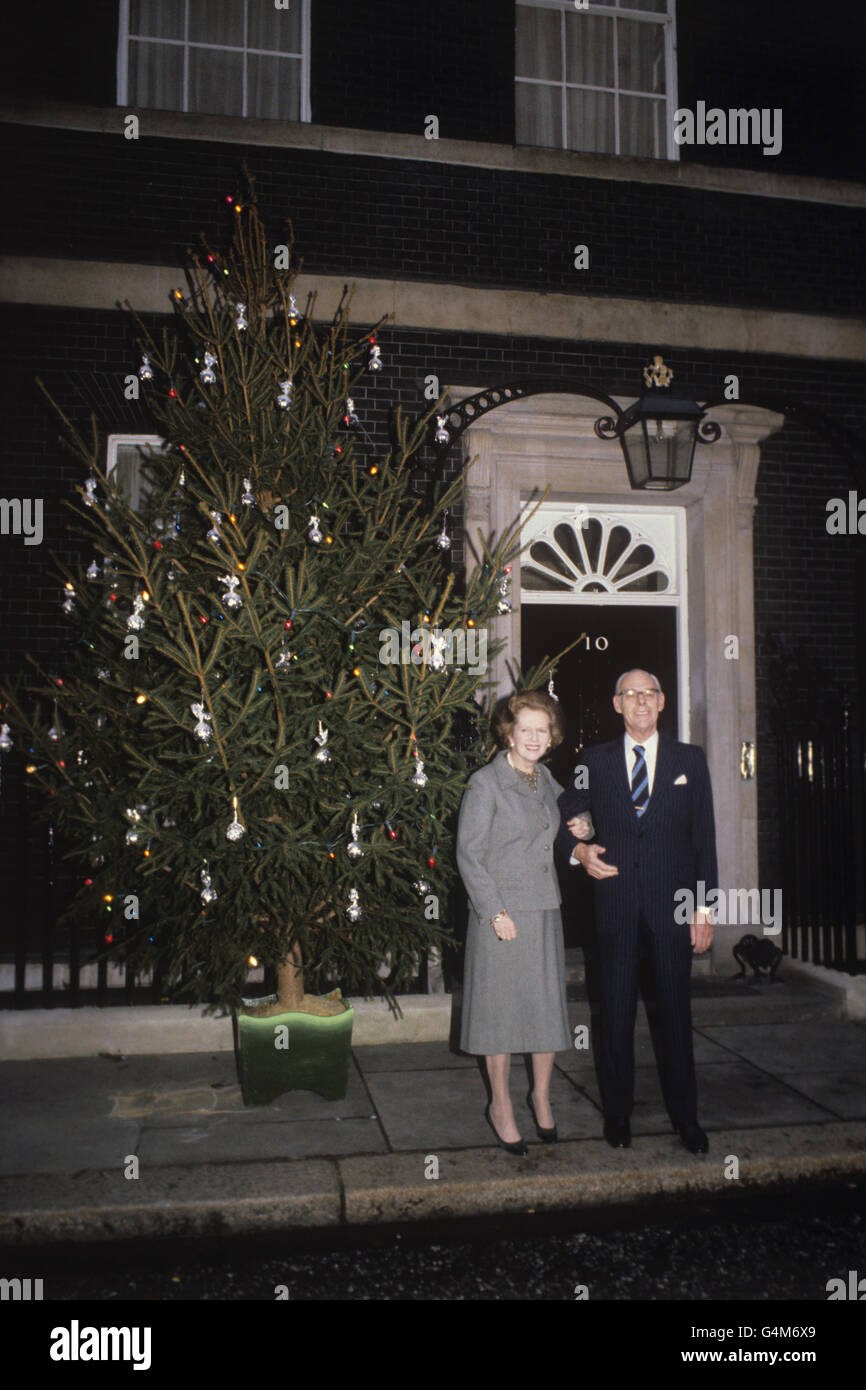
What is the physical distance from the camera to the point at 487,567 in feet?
17.1

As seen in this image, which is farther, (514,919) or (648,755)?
(648,755)

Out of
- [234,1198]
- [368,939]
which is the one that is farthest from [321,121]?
[234,1198]

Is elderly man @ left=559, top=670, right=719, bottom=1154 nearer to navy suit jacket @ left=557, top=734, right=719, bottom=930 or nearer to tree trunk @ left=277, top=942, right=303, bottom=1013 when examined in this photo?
navy suit jacket @ left=557, top=734, right=719, bottom=930

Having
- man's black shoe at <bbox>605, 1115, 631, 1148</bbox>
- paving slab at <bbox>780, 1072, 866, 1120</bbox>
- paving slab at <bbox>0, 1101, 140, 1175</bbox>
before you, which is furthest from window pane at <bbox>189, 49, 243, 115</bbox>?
paving slab at <bbox>780, 1072, 866, 1120</bbox>

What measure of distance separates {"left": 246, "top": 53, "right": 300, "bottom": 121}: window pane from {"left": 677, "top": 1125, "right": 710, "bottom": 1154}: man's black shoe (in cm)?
717

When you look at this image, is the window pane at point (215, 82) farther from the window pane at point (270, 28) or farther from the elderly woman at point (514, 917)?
the elderly woman at point (514, 917)

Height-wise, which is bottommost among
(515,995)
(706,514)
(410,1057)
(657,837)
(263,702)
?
(410,1057)

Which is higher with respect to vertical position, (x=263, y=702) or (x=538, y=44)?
(x=538, y=44)

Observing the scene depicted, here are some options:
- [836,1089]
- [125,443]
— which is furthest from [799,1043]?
[125,443]

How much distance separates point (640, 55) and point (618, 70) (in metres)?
0.24

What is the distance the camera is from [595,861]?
14.8 feet

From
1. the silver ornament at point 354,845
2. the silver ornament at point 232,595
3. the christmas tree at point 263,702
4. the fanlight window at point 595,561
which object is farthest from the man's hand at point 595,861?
the fanlight window at point 595,561

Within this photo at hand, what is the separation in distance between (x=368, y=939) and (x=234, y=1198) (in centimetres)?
139

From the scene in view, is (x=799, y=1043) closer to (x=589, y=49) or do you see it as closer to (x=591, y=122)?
(x=591, y=122)
